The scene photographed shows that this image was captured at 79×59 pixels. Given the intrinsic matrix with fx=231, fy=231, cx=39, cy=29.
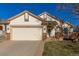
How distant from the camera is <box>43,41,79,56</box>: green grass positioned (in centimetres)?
1148

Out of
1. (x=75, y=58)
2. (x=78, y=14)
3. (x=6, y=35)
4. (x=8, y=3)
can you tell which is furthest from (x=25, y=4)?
(x=75, y=58)

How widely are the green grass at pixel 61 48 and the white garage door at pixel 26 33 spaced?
2.83 ft

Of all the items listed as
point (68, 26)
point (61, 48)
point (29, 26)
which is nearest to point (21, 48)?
point (29, 26)

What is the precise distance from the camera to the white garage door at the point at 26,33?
12781 mm

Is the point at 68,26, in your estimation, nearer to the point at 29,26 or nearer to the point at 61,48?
the point at 61,48

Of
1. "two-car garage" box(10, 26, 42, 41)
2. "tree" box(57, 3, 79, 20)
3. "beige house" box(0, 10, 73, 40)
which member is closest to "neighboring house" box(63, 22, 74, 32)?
"beige house" box(0, 10, 73, 40)

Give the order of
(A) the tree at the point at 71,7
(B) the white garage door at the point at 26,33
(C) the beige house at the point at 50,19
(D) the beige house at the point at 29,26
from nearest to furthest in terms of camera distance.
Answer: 1. (A) the tree at the point at 71,7
2. (C) the beige house at the point at 50,19
3. (D) the beige house at the point at 29,26
4. (B) the white garage door at the point at 26,33

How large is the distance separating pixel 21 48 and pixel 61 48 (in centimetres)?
208

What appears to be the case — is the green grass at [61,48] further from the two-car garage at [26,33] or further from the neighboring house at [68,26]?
the two-car garage at [26,33]

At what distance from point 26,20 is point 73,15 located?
2.66 metres

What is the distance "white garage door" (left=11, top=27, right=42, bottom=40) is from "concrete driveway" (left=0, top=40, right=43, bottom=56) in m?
0.32

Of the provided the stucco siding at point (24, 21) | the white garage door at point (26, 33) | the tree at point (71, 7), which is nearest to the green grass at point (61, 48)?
the white garage door at point (26, 33)

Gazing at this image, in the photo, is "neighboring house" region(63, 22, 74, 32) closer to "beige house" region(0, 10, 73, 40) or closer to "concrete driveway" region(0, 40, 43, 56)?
"beige house" region(0, 10, 73, 40)

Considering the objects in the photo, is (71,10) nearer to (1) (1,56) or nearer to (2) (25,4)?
(2) (25,4)
